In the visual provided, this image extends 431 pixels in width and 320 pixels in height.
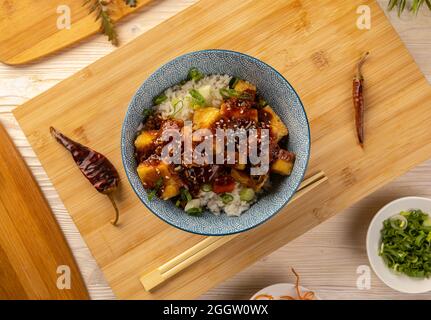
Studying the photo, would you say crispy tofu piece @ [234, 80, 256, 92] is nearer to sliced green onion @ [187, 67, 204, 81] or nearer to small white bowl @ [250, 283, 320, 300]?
sliced green onion @ [187, 67, 204, 81]

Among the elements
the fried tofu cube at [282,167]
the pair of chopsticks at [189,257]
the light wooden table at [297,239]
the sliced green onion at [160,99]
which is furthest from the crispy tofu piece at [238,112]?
the light wooden table at [297,239]

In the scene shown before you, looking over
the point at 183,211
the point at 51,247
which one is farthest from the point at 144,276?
the point at 51,247

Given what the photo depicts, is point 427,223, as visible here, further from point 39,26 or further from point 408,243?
point 39,26

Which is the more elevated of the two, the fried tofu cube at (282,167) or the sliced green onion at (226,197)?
the fried tofu cube at (282,167)

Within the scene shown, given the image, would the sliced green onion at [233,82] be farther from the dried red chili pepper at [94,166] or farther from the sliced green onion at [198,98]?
the dried red chili pepper at [94,166]

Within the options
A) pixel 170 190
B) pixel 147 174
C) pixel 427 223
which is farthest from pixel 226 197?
pixel 427 223

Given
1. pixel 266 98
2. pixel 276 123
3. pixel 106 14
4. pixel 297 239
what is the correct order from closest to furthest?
pixel 276 123
pixel 266 98
pixel 106 14
pixel 297 239
